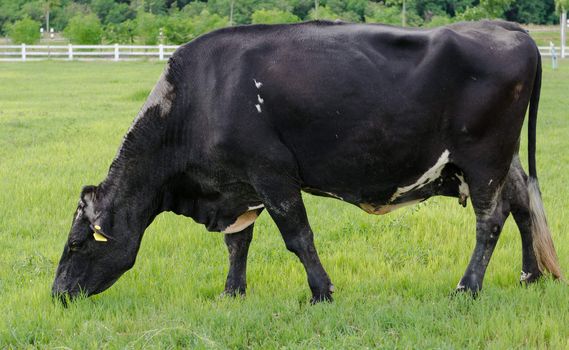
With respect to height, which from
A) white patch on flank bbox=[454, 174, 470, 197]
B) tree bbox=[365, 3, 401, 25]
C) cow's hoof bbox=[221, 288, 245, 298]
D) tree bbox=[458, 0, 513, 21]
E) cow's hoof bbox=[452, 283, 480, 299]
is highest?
white patch on flank bbox=[454, 174, 470, 197]

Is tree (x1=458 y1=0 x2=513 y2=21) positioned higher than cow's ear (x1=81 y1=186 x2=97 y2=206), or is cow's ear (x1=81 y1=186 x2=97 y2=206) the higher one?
cow's ear (x1=81 y1=186 x2=97 y2=206)

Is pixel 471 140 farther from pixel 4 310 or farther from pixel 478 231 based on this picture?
pixel 4 310

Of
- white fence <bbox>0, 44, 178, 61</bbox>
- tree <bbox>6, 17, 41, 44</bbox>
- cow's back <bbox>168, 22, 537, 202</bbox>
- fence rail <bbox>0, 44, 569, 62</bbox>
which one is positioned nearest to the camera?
cow's back <bbox>168, 22, 537, 202</bbox>

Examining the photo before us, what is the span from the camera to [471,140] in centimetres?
566

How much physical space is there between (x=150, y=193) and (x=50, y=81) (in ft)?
84.4

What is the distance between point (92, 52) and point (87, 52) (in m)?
0.54

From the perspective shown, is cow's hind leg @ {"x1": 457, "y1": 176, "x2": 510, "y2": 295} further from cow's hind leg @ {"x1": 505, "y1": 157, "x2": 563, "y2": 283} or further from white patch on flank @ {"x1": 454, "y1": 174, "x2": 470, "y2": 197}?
cow's hind leg @ {"x1": 505, "y1": 157, "x2": 563, "y2": 283}

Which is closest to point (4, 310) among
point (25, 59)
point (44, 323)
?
point (44, 323)

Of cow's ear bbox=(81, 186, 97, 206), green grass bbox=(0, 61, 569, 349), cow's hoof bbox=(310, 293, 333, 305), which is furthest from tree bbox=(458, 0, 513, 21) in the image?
cow's ear bbox=(81, 186, 97, 206)

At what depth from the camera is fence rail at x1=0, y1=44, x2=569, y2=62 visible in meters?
46.4

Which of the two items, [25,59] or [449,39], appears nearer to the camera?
[449,39]

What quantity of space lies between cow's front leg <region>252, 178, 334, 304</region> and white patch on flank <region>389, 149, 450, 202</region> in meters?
0.71

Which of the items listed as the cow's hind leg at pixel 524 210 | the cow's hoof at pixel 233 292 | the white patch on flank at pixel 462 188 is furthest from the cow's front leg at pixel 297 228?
the cow's hind leg at pixel 524 210

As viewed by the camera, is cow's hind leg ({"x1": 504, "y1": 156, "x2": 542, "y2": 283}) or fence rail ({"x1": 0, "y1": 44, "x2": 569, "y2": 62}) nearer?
cow's hind leg ({"x1": 504, "y1": 156, "x2": 542, "y2": 283})
